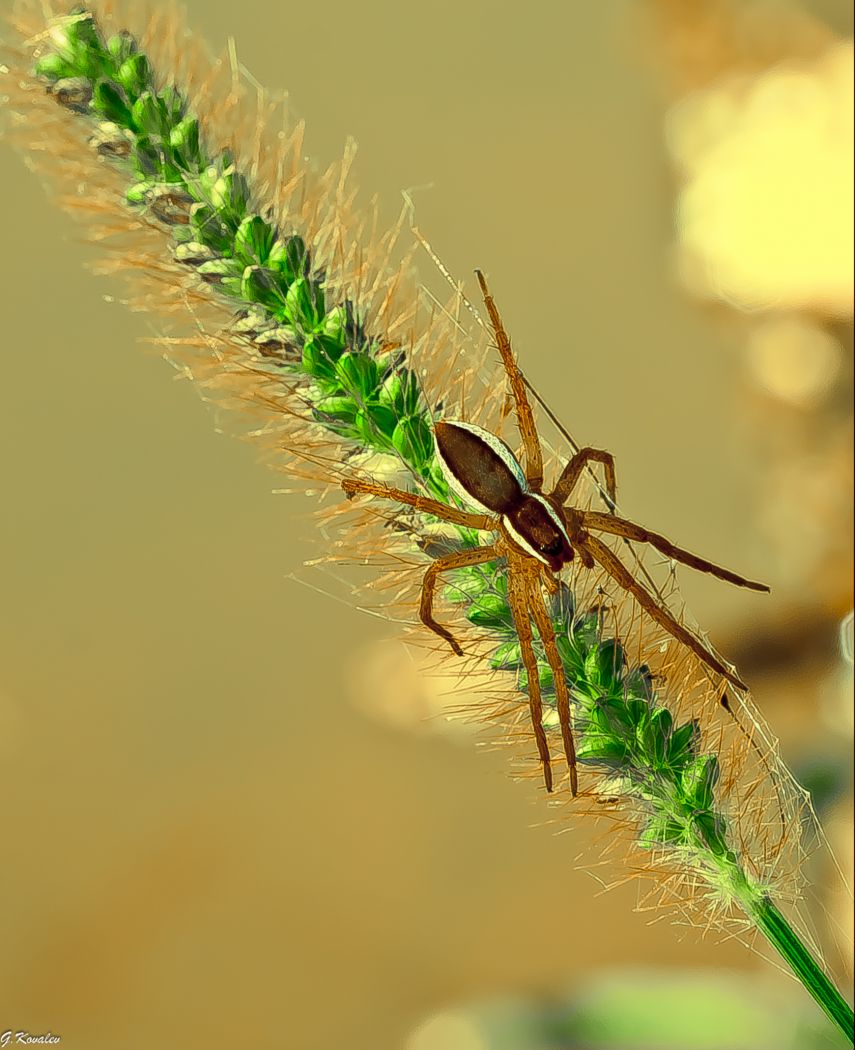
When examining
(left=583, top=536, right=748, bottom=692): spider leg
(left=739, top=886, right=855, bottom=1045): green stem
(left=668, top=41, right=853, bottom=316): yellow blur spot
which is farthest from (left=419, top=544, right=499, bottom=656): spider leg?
(left=668, top=41, right=853, bottom=316): yellow blur spot

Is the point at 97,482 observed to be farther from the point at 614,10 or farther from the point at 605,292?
the point at 614,10

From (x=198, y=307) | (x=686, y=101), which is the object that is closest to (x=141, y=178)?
(x=198, y=307)

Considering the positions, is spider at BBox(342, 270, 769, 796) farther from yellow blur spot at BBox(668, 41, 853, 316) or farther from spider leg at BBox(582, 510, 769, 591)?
yellow blur spot at BBox(668, 41, 853, 316)
